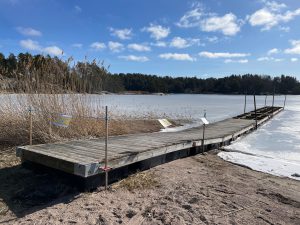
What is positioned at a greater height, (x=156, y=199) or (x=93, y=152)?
(x=93, y=152)

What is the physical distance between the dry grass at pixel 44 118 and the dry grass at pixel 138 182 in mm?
1974

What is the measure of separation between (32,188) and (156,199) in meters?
1.76

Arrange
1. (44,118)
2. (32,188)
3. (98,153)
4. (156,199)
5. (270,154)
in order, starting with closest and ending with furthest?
(156,199) < (32,188) < (98,153) < (44,118) < (270,154)

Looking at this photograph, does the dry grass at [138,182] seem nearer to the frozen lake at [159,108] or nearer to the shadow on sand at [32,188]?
the shadow on sand at [32,188]

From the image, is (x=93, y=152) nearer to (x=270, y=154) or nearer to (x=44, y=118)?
(x=44, y=118)

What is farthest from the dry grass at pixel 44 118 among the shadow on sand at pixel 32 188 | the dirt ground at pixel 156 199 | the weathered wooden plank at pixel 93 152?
the shadow on sand at pixel 32 188

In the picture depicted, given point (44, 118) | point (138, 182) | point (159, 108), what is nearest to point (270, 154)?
point (138, 182)

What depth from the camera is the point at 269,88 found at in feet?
250

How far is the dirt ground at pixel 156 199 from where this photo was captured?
10.5 ft

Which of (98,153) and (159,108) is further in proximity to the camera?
(159,108)

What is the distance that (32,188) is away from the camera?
160 inches

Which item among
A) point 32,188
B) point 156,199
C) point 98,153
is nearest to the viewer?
point 156,199

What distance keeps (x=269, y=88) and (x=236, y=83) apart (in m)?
12.8

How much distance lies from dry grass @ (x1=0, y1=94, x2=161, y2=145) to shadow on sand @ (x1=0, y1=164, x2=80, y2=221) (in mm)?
1522
